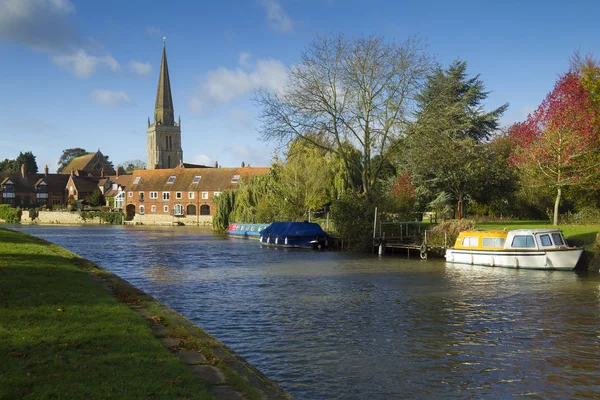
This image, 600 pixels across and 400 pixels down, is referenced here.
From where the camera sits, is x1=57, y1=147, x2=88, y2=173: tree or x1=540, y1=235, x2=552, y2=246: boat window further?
x1=57, y1=147, x2=88, y2=173: tree

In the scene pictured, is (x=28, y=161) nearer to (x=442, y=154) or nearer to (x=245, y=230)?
(x=245, y=230)

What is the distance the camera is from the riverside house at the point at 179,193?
9638 centimetres

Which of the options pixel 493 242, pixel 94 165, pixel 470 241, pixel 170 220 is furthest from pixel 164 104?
pixel 493 242

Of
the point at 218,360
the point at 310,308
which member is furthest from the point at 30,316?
the point at 310,308

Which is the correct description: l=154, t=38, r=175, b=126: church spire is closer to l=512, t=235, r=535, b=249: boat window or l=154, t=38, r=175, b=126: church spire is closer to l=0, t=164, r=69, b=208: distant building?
l=0, t=164, r=69, b=208: distant building

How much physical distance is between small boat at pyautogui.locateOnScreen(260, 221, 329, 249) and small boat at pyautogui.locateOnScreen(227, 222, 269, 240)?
7913mm

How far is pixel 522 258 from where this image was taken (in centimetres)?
2867

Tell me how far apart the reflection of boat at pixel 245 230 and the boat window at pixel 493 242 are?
2802 cm

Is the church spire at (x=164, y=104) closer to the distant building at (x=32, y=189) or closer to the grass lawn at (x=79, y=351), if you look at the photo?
the distant building at (x=32, y=189)

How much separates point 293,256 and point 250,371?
92.8 ft

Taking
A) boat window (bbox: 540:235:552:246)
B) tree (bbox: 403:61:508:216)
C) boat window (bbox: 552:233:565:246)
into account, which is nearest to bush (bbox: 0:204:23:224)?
tree (bbox: 403:61:508:216)

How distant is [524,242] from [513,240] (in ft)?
2.12

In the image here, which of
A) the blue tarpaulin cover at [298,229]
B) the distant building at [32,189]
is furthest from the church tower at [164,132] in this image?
the blue tarpaulin cover at [298,229]

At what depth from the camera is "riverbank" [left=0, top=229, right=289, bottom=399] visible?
7.66 m
